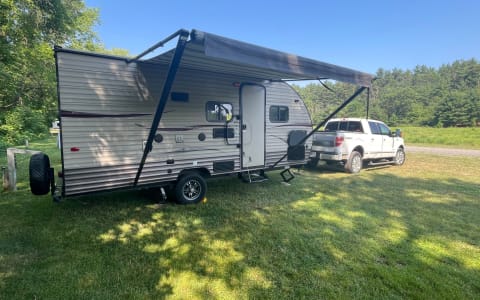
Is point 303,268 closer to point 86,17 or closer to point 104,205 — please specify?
point 104,205

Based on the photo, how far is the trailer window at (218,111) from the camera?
605 centimetres

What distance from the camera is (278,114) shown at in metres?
7.36

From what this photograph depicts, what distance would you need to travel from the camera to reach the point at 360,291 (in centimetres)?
302

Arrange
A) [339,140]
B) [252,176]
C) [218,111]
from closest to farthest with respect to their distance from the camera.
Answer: [218,111], [252,176], [339,140]

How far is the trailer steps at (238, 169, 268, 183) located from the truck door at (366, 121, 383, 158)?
5263 mm

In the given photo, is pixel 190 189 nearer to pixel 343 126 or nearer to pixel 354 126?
pixel 343 126

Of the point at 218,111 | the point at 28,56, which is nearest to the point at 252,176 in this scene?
the point at 218,111

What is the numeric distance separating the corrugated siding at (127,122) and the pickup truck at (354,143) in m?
4.44

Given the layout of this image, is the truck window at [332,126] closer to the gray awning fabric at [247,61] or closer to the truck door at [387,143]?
the truck door at [387,143]

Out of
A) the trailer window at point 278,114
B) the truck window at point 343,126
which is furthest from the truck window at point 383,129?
the trailer window at point 278,114

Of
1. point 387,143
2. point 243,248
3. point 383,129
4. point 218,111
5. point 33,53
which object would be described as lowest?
point 243,248

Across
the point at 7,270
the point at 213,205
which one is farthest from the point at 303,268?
the point at 7,270

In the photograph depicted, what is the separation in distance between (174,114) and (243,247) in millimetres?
2970

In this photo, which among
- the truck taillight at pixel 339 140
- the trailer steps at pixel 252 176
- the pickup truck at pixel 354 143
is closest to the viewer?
the trailer steps at pixel 252 176
